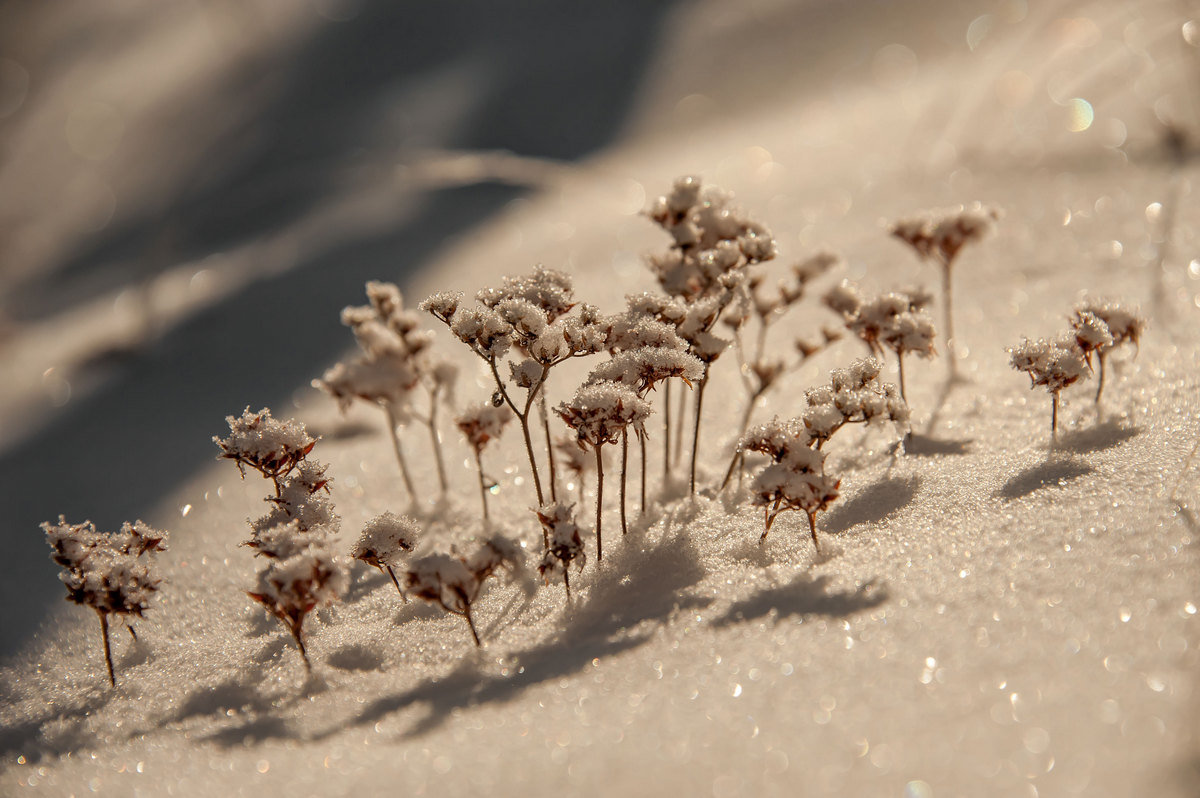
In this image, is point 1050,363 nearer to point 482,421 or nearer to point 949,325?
point 949,325

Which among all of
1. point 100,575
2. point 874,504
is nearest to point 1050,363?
point 874,504

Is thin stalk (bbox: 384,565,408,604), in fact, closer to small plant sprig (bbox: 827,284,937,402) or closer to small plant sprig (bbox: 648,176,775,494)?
small plant sprig (bbox: 648,176,775,494)

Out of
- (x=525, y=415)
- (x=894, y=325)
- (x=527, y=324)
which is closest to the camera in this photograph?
(x=527, y=324)

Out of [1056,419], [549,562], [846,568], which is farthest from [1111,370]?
[549,562]

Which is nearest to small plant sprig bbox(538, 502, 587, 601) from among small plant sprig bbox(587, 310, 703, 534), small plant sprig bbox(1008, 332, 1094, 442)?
small plant sprig bbox(587, 310, 703, 534)

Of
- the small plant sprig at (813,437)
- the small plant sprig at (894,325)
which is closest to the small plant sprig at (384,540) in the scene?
the small plant sprig at (813,437)
